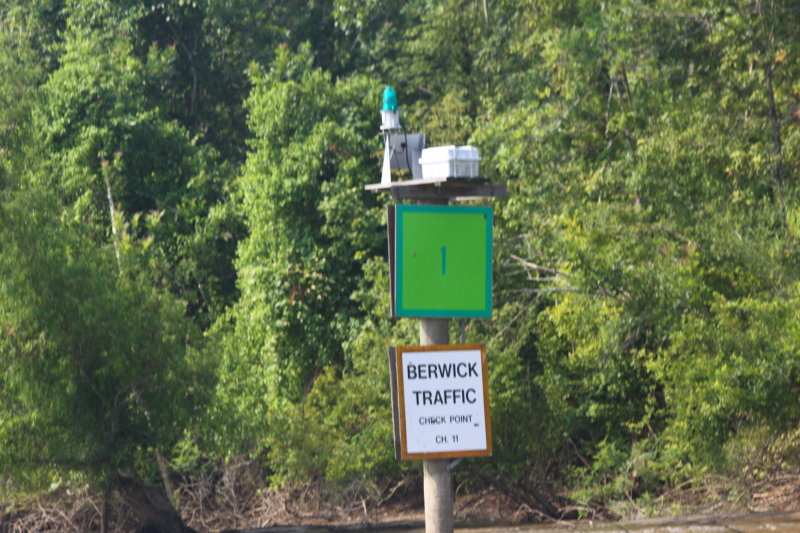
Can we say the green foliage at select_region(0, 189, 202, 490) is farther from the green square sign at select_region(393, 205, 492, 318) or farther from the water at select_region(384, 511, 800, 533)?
the green square sign at select_region(393, 205, 492, 318)

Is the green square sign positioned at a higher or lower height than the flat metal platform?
lower

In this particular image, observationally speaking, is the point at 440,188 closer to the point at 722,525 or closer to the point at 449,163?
the point at 449,163

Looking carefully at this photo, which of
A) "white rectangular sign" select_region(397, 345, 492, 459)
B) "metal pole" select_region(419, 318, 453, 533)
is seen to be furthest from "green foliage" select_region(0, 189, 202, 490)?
"white rectangular sign" select_region(397, 345, 492, 459)

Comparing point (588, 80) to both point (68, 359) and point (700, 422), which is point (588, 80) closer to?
point (700, 422)

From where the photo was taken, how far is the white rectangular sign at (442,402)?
218 inches

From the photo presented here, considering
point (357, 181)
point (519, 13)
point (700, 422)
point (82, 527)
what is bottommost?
point (82, 527)

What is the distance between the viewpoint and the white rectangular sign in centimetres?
553

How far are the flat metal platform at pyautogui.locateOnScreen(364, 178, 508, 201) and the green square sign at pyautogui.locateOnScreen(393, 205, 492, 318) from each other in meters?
0.11

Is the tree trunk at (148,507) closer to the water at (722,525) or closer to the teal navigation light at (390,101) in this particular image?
the water at (722,525)

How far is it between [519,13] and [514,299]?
26.9 feet

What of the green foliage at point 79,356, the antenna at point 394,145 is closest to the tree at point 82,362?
the green foliage at point 79,356

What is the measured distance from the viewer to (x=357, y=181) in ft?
59.9

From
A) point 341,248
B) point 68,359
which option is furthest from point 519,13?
point 68,359

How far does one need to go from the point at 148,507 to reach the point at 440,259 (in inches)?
329
